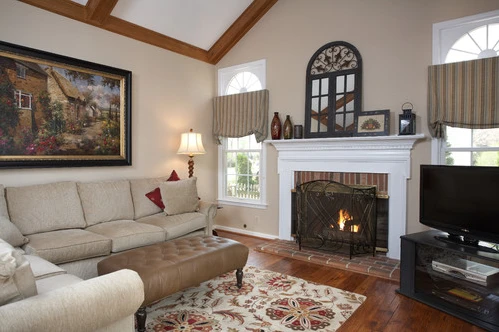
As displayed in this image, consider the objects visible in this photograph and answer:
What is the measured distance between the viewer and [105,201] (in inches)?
142

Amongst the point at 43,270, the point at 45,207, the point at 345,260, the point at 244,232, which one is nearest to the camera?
the point at 43,270

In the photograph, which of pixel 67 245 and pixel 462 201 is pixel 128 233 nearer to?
pixel 67 245

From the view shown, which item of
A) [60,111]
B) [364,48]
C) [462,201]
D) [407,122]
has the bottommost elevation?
[462,201]

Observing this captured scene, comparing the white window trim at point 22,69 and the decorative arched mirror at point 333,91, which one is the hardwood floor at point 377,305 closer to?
the decorative arched mirror at point 333,91

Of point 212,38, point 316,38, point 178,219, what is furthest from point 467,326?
point 212,38

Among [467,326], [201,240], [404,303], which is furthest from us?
[201,240]

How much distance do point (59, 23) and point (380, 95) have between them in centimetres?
371

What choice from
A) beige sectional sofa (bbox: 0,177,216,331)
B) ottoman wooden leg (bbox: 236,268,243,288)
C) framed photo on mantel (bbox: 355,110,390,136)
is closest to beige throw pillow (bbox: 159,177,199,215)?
beige sectional sofa (bbox: 0,177,216,331)

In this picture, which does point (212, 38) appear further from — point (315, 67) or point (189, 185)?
point (189, 185)

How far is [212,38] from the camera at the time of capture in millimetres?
5016

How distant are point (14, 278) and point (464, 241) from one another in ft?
10.0

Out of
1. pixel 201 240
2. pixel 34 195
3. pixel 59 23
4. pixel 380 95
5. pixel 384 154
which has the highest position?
pixel 59 23

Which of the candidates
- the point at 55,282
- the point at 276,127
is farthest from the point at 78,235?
the point at 276,127

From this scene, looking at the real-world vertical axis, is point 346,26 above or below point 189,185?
above
